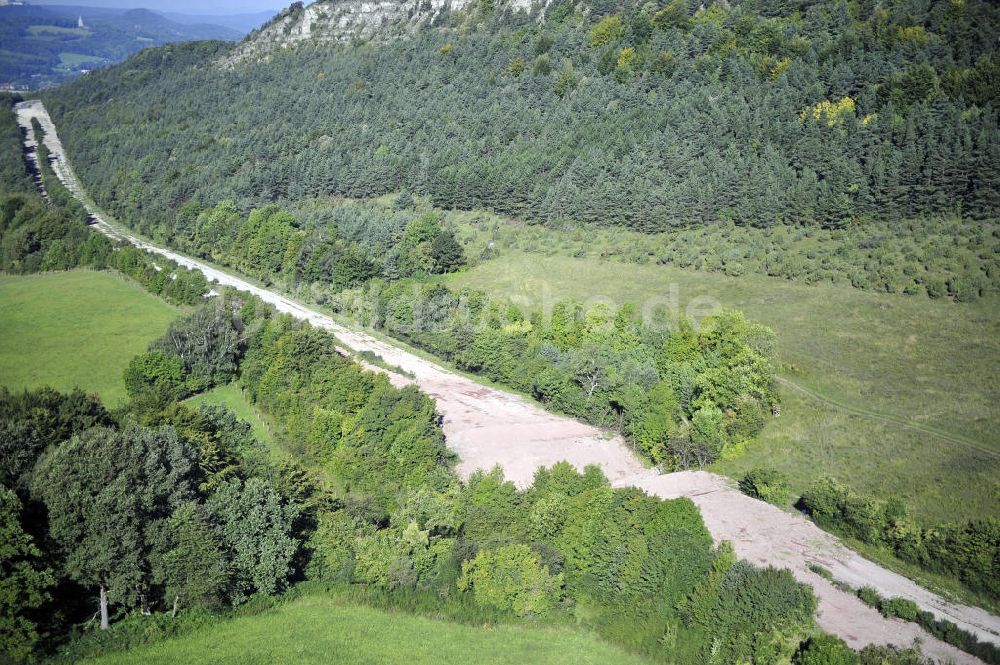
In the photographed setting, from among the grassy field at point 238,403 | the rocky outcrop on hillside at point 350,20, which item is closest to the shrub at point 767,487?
the grassy field at point 238,403

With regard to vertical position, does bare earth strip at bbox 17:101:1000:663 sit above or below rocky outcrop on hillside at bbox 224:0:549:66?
below

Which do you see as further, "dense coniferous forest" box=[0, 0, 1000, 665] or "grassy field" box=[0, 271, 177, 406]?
"grassy field" box=[0, 271, 177, 406]

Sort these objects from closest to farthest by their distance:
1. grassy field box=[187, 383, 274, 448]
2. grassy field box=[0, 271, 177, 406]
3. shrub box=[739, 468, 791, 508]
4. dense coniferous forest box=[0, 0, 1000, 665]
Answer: dense coniferous forest box=[0, 0, 1000, 665] → shrub box=[739, 468, 791, 508] → grassy field box=[187, 383, 274, 448] → grassy field box=[0, 271, 177, 406]

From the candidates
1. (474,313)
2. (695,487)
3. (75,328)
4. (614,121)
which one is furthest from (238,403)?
(614,121)

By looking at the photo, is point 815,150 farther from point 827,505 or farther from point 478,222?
point 827,505

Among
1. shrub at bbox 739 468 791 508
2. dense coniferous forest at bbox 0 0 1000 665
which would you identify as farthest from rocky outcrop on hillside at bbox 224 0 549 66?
shrub at bbox 739 468 791 508

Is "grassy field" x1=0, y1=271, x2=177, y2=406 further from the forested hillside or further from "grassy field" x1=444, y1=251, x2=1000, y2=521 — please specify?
"grassy field" x1=444, y1=251, x2=1000, y2=521
